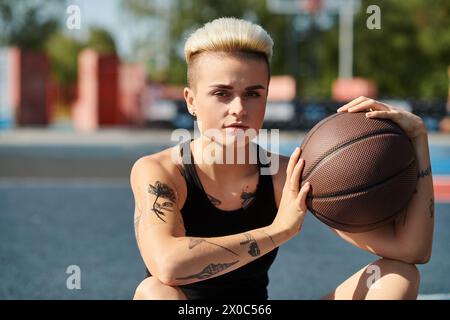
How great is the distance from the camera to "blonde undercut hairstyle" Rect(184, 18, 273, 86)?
266cm

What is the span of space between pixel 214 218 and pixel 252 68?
65 centimetres

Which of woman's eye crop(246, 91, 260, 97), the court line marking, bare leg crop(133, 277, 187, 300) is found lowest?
the court line marking

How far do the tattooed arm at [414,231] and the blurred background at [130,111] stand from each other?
188 centimetres

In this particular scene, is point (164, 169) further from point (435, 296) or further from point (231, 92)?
point (435, 296)

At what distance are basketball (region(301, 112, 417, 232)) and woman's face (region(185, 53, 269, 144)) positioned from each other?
32 centimetres

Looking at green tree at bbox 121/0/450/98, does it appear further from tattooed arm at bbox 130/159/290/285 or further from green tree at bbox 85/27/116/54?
tattooed arm at bbox 130/159/290/285

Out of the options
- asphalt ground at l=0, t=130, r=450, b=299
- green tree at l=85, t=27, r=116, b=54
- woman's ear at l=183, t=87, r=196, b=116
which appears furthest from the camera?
green tree at l=85, t=27, r=116, b=54

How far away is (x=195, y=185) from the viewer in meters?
2.80

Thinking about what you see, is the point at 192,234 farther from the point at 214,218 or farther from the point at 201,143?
the point at 201,143

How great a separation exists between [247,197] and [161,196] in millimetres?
391

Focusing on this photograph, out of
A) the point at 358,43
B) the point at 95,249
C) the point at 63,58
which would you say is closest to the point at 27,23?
the point at 63,58

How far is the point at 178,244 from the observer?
2.53m

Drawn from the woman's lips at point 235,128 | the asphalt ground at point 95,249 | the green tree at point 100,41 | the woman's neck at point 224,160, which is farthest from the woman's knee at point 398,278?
the green tree at point 100,41

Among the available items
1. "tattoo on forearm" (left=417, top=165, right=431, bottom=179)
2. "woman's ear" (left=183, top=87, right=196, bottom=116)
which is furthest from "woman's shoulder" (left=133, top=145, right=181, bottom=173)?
"tattoo on forearm" (left=417, top=165, right=431, bottom=179)
